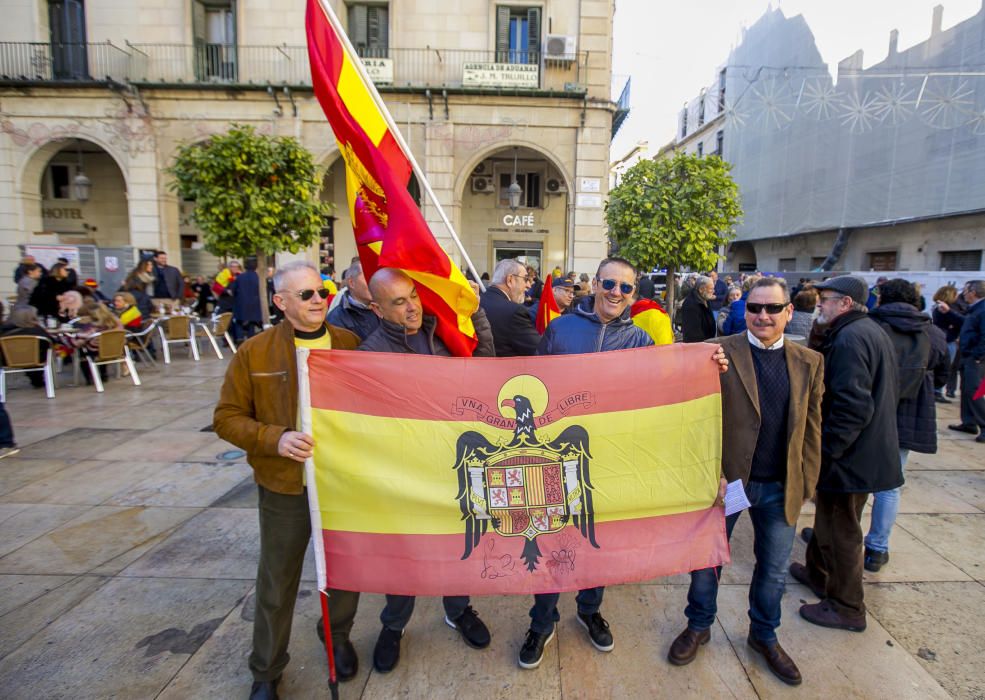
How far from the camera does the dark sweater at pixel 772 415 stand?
2643 mm

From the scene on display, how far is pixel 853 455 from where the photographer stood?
9.53 ft

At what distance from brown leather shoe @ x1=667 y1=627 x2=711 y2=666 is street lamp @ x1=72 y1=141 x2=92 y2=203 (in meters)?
21.3

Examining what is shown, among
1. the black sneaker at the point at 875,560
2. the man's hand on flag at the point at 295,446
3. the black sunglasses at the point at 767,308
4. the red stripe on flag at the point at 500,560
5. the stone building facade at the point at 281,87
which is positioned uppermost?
the stone building facade at the point at 281,87

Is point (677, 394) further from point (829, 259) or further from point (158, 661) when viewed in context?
point (829, 259)

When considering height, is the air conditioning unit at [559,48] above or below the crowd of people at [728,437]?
above

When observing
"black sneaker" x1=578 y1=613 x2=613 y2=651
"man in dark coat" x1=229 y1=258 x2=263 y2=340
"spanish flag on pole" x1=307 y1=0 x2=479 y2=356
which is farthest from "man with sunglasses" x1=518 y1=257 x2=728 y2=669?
"man in dark coat" x1=229 y1=258 x2=263 y2=340

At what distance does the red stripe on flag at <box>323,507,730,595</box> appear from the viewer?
7.97ft

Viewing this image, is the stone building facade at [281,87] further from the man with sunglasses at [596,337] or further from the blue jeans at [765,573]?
the blue jeans at [765,573]

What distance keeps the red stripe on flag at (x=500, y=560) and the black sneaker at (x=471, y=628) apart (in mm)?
545

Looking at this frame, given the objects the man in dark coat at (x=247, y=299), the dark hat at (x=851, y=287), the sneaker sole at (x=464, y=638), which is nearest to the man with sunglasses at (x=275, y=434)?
the sneaker sole at (x=464, y=638)

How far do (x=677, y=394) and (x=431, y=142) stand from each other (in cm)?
1457

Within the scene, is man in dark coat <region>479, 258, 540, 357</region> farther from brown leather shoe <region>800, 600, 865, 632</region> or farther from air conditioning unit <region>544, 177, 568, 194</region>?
air conditioning unit <region>544, 177, 568, 194</region>

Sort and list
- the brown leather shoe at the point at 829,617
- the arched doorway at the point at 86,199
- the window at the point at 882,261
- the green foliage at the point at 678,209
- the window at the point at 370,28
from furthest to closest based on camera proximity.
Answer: the window at the point at 882,261
the arched doorway at the point at 86,199
the window at the point at 370,28
the green foliage at the point at 678,209
the brown leather shoe at the point at 829,617

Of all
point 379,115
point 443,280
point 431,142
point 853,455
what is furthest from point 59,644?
point 431,142
